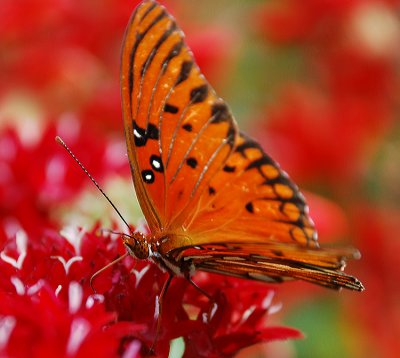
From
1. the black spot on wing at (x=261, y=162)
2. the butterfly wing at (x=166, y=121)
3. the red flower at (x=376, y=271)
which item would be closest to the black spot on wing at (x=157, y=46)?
the butterfly wing at (x=166, y=121)

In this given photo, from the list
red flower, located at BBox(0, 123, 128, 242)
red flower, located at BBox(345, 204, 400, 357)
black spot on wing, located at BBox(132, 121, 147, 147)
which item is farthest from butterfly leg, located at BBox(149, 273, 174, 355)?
red flower, located at BBox(345, 204, 400, 357)

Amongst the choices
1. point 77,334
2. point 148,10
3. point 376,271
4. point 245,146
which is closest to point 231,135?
point 245,146

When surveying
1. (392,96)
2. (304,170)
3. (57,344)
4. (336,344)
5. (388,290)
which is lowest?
(57,344)

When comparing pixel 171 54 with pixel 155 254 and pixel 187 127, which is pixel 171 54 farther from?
pixel 155 254

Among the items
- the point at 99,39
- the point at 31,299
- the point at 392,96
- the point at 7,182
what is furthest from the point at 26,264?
the point at 392,96

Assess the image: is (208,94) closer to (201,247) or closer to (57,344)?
(201,247)

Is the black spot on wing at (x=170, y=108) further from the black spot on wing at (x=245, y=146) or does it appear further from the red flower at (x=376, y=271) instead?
the red flower at (x=376, y=271)

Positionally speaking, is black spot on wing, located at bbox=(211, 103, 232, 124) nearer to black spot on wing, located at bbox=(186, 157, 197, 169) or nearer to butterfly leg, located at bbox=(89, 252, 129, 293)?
black spot on wing, located at bbox=(186, 157, 197, 169)

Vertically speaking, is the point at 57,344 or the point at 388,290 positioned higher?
the point at 388,290
